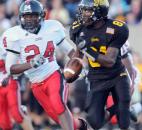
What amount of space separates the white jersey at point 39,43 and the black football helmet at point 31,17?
0.05 m

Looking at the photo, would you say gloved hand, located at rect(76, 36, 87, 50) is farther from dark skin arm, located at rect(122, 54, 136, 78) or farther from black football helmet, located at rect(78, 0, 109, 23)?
dark skin arm, located at rect(122, 54, 136, 78)

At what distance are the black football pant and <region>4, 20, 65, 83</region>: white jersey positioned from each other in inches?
20.7

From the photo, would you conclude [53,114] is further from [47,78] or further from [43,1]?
[43,1]

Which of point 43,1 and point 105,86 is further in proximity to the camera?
point 43,1

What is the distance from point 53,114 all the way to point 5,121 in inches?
40.4

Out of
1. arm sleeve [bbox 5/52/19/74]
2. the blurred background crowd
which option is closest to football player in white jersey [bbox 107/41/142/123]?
the blurred background crowd

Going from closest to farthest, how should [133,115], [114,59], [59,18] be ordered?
[114,59], [133,115], [59,18]

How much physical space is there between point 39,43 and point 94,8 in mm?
677

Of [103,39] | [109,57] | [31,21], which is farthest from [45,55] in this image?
[109,57]

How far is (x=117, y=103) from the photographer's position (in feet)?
28.7

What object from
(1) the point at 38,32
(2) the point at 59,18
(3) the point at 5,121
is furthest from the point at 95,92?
(2) the point at 59,18

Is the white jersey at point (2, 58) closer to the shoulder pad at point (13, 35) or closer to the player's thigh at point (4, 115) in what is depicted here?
the player's thigh at point (4, 115)

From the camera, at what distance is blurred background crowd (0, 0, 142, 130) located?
11.6m

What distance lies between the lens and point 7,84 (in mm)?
9758
